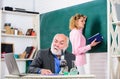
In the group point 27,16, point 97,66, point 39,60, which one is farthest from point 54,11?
point 39,60

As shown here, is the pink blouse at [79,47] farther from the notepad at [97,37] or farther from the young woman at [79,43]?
the notepad at [97,37]

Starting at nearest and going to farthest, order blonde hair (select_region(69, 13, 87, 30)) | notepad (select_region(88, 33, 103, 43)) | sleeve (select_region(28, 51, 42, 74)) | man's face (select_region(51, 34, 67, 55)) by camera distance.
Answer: sleeve (select_region(28, 51, 42, 74))
man's face (select_region(51, 34, 67, 55))
notepad (select_region(88, 33, 103, 43))
blonde hair (select_region(69, 13, 87, 30))

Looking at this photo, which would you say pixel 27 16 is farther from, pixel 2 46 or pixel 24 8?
pixel 2 46

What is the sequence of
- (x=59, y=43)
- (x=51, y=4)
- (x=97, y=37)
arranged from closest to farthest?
(x=59, y=43) < (x=97, y=37) < (x=51, y=4)

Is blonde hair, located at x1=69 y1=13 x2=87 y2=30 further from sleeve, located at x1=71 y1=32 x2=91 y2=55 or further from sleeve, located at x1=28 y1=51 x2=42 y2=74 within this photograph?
sleeve, located at x1=28 y1=51 x2=42 y2=74

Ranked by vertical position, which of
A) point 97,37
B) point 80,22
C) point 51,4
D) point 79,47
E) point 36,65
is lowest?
point 36,65

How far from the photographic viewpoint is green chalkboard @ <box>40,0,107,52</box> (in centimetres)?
448

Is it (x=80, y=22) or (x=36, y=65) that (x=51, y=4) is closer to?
(x=80, y=22)

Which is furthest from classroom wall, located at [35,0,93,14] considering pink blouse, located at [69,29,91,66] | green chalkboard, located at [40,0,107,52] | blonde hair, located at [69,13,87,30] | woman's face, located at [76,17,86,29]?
pink blouse, located at [69,29,91,66]

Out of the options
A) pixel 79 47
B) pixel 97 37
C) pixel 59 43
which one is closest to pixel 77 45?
pixel 79 47

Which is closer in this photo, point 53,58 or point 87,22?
point 53,58

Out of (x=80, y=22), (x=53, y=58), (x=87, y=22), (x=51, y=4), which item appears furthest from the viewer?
(x=51, y=4)

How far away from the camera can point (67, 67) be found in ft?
10.4

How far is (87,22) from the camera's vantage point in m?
4.75
